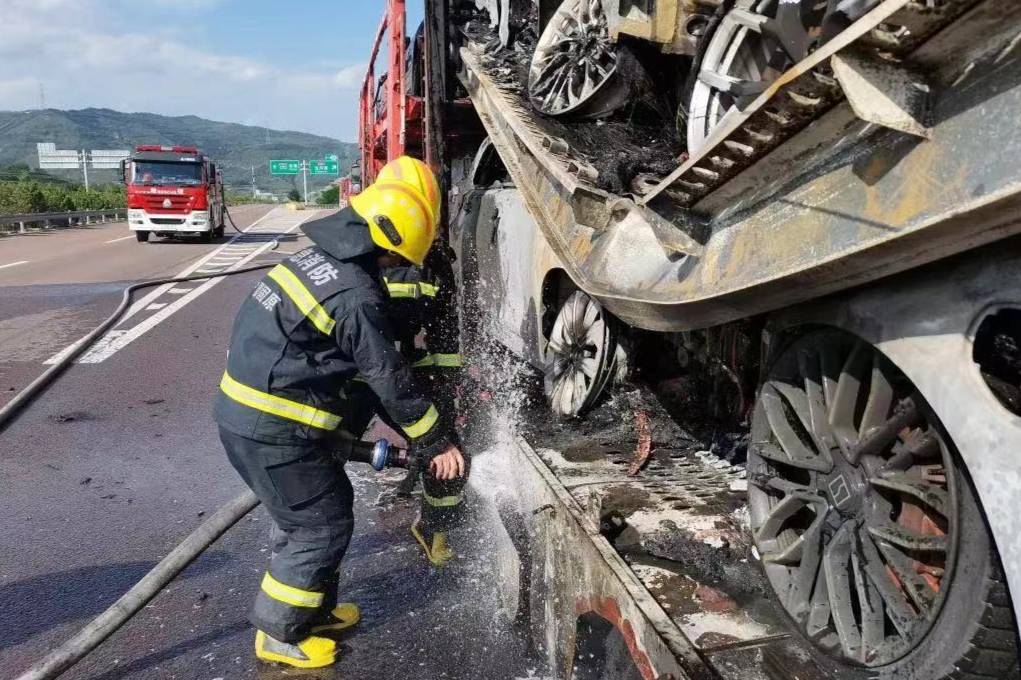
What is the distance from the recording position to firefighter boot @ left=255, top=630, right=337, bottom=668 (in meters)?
2.93

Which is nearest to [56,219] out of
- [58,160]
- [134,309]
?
[134,309]

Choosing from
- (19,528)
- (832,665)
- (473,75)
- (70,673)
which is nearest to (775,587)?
(832,665)

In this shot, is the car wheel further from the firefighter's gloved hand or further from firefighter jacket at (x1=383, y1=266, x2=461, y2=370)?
the firefighter's gloved hand

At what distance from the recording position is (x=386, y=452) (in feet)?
9.81

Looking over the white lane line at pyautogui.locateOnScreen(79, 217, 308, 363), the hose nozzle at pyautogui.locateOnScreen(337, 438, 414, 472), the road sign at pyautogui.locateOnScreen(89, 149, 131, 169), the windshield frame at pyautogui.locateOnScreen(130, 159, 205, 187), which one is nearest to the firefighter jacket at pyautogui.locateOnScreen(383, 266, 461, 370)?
the hose nozzle at pyautogui.locateOnScreen(337, 438, 414, 472)

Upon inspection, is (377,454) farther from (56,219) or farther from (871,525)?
(56,219)

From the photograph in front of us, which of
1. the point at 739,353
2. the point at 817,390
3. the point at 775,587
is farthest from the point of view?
the point at 739,353

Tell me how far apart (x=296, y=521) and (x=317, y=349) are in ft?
2.12

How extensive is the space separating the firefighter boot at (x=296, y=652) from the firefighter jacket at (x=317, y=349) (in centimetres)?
77

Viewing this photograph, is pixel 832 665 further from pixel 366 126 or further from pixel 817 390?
pixel 366 126

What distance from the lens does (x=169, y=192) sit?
821 inches

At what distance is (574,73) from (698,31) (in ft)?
3.18

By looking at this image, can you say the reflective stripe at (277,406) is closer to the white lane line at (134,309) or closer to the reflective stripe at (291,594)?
the reflective stripe at (291,594)

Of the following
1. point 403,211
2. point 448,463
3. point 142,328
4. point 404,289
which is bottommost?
point 142,328
